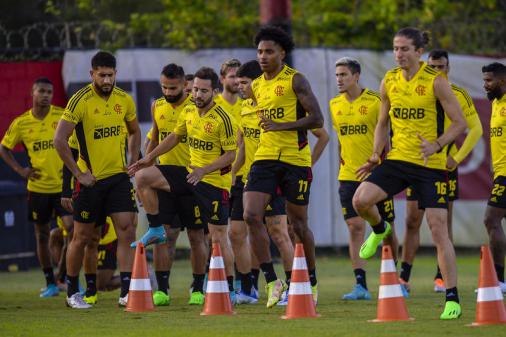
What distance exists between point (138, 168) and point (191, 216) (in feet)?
2.77

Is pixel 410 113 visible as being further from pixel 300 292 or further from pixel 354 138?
pixel 354 138

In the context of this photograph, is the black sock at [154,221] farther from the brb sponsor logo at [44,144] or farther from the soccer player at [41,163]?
the brb sponsor logo at [44,144]

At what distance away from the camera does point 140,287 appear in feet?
38.6

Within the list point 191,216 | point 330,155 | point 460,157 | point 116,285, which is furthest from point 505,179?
point 330,155

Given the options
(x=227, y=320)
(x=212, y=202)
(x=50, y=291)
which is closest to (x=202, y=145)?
(x=212, y=202)

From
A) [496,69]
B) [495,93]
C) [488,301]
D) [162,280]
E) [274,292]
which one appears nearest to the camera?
[488,301]

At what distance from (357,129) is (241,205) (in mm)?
1519

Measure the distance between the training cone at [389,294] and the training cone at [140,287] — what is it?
2.39 metres

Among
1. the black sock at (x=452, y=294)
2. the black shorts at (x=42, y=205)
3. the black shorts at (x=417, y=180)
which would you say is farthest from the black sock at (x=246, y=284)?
the black shorts at (x=42, y=205)

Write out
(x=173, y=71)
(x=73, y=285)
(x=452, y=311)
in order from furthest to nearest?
(x=173, y=71), (x=73, y=285), (x=452, y=311)

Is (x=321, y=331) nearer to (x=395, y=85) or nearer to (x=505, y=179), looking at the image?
(x=395, y=85)

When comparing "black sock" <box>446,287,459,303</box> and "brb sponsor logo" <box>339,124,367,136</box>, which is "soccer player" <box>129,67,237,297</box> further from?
"black sock" <box>446,287,459,303</box>

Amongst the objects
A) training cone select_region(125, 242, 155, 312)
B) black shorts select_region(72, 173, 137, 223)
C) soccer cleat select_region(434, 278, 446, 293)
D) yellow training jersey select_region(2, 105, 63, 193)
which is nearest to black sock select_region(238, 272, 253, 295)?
black shorts select_region(72, 173, 137, 223)

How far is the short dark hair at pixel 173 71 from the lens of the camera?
13.2 meters
